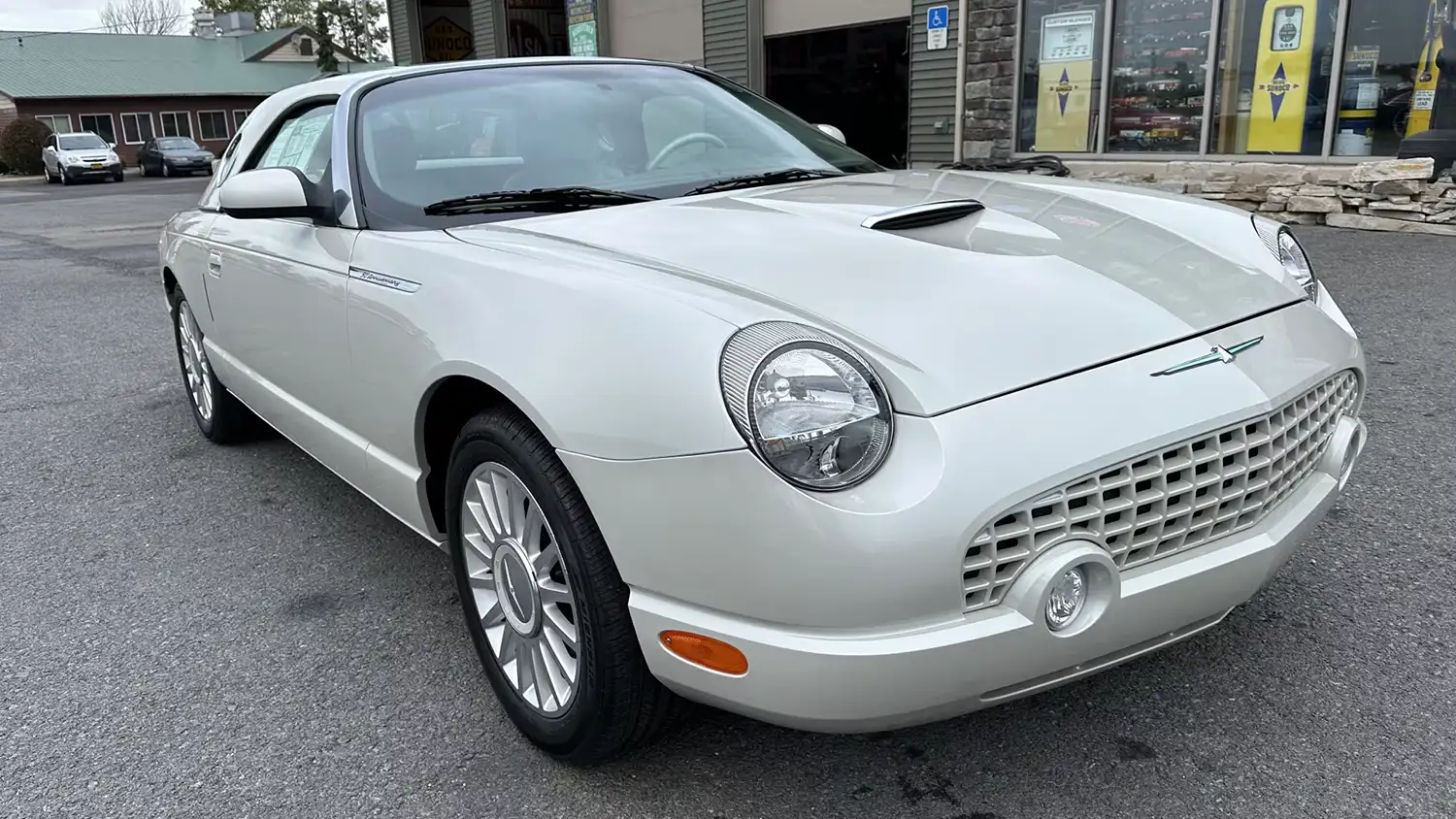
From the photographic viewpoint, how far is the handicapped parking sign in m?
11.7

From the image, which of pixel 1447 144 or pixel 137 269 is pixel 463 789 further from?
pixel 137 269

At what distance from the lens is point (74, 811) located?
2186 mm

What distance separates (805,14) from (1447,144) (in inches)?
302

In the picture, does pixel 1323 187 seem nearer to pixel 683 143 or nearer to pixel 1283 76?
pixel 1283 76

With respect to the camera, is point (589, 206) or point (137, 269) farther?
point (137, 269)

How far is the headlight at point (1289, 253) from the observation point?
2.55 m

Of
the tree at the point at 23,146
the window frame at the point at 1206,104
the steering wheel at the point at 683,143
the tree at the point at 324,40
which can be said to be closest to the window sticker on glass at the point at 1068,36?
the window frame at the point at 1206,104

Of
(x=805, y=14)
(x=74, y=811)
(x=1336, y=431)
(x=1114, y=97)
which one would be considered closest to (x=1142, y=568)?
(x=1336, y=431)

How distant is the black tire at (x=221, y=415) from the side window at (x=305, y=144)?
0.91 metres

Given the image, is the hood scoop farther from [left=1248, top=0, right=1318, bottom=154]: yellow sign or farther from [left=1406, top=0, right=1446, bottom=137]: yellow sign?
[left=1248, top=0, right=1318, bottom=154]: yellow sign

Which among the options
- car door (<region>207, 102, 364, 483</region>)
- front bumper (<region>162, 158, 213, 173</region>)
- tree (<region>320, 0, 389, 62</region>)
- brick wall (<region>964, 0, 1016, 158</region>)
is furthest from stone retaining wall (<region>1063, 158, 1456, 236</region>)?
front bumper (<region>162, 158, 213, 173</region>)

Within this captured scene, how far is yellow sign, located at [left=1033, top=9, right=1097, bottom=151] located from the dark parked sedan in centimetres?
3406

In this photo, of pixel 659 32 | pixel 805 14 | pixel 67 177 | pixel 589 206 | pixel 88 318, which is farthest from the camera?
pixel 67 177

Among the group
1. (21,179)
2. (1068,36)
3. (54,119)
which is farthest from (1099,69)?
(54,119)
